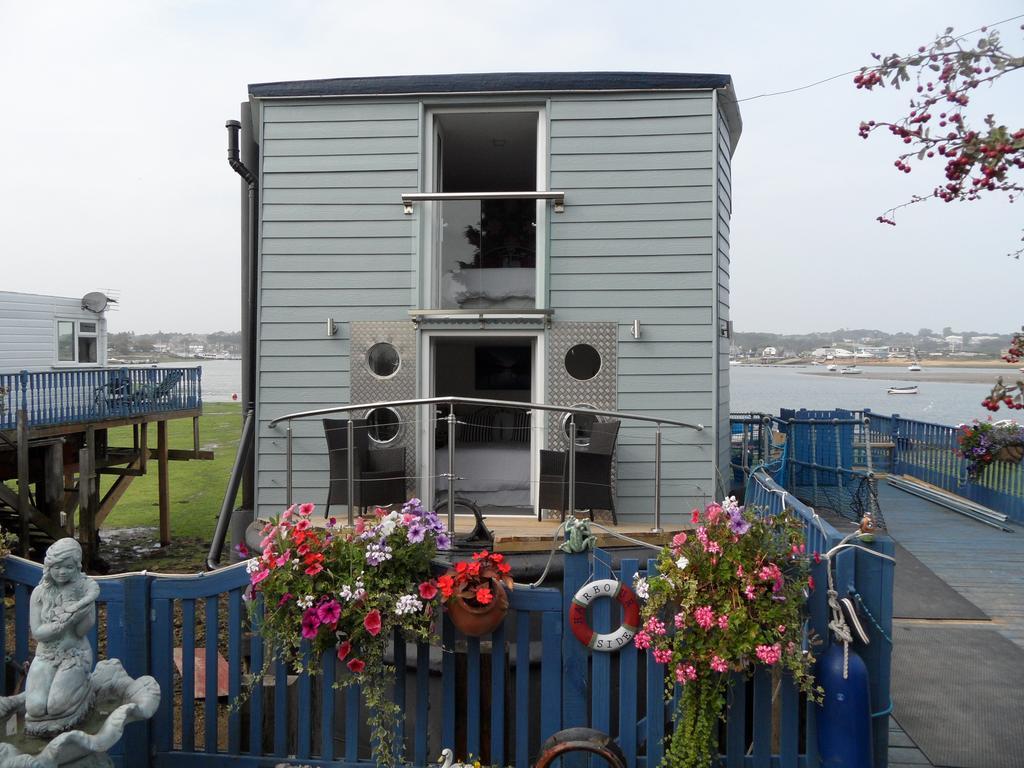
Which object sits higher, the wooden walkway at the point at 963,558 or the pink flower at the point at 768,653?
the pink flower at the point at 768,653

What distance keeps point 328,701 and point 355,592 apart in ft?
2.40

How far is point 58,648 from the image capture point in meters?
2.74

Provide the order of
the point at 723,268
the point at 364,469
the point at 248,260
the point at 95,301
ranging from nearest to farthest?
the point at 364,469
the point at 723,268
the point at 248,260
the point at 95,301

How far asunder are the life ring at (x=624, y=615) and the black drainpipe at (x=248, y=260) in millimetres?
4668

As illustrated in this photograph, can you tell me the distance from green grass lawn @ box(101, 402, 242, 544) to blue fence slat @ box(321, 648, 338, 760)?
1056 cm

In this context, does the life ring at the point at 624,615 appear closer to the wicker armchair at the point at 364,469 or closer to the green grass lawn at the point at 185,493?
the wicker armchair at the point at 364,469

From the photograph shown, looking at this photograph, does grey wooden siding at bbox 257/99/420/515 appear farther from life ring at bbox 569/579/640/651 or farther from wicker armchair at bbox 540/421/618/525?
life ring at bbox 569/579/640/651

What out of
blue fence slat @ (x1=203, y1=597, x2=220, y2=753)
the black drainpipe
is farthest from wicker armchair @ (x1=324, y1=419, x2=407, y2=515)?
blue fence slat @ (x1=203, y1=597, x2=220, y2=753)

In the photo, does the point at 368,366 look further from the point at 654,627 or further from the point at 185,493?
the point at 185,493

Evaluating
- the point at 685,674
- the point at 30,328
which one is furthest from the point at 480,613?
the point at 30,328

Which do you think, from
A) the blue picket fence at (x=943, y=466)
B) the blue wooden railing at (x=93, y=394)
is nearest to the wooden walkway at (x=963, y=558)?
the blue picket fence at (x=943, y=466)

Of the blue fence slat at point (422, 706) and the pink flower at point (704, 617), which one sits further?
the blue fence slat at point (422, 706)

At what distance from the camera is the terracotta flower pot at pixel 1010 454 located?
9516 millimetres

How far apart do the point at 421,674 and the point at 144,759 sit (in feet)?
4.25
